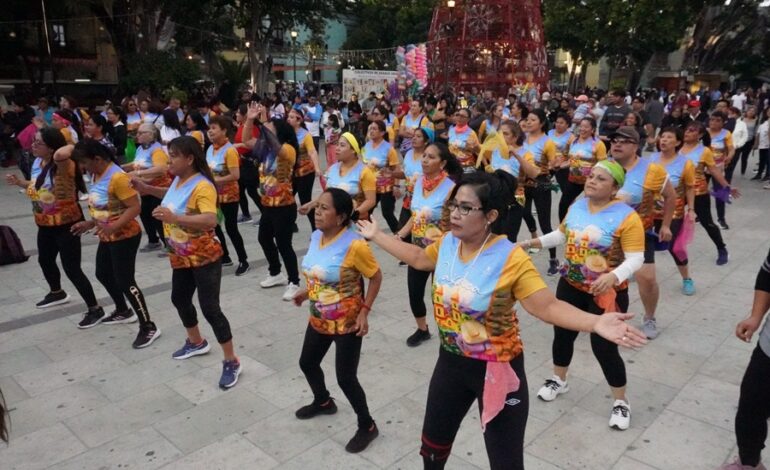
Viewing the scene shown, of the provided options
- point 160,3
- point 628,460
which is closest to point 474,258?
point 628,460

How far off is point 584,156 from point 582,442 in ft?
14.9

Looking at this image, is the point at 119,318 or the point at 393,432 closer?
the point at 393,432

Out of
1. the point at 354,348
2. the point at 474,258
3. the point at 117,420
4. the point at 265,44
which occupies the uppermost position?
the point at 265,44

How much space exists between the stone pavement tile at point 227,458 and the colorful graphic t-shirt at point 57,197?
308cm

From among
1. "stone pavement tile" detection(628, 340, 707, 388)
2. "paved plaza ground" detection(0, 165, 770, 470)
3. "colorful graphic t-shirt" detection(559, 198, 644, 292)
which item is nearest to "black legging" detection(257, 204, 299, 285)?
"paved plaza ground" detection(0, 165, 770, 470)

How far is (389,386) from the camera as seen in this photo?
4.43 meters

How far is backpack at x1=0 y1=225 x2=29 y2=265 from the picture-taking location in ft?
24.8

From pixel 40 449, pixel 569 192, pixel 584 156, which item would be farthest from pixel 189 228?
pixel 569 192

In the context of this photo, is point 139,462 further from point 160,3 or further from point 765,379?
point 160,3

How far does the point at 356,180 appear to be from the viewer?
18.8 feet

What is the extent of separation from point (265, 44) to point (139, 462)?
26.6 meters

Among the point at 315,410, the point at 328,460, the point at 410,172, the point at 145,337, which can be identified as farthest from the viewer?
the point at 410,172

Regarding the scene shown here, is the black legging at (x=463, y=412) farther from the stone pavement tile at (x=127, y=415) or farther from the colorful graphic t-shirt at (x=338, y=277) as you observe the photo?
the stone pavement tile at (x=127, y=415)

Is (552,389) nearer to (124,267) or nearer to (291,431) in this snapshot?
(291,431)
